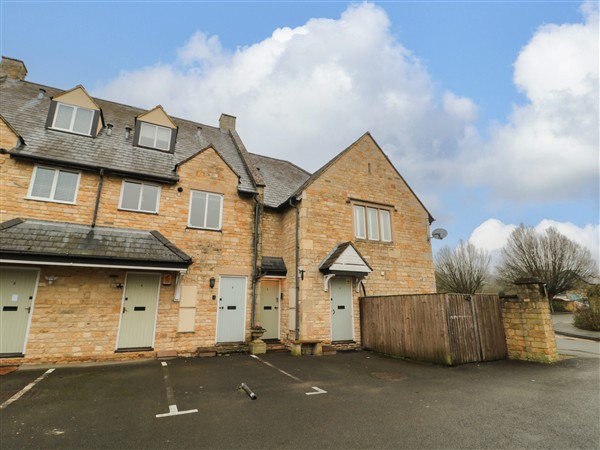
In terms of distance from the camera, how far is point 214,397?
598cm

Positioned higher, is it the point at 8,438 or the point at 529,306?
the point at 529,306

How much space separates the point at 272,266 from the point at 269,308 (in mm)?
1861

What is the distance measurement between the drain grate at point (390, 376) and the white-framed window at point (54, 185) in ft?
37.1

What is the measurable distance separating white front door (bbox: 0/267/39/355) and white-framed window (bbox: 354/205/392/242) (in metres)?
11.7

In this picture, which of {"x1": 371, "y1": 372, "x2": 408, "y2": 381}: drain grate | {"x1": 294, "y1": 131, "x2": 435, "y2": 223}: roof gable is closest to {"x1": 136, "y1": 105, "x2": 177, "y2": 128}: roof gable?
{"x1": 294, "y1": 131, "x2": 435, "y2": 223}: roof gable

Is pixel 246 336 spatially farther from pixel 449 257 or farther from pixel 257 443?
pixel 449 257

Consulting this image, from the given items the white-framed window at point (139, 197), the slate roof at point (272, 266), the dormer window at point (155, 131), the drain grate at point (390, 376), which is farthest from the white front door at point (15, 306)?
the drain grate at point (390, 376)

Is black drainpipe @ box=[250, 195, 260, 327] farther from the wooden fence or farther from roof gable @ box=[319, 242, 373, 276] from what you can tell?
the wooden fence

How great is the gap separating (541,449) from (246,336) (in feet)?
30.6

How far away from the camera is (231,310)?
37.5 feet

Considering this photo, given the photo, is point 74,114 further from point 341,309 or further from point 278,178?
point 341,309

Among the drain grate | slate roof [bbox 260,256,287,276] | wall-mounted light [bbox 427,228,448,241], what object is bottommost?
the drain grate

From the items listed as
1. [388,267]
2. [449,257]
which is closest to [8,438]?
[388,267]

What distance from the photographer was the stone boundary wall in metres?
9.06
